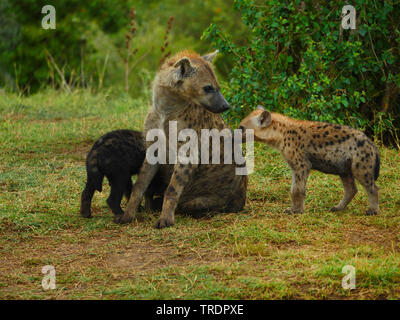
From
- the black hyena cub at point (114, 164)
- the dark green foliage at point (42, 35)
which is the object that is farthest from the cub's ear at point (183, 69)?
the dark green foliage at point (42, 35)

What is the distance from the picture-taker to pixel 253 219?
→ 4551 millimetres

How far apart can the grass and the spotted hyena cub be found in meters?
0.20

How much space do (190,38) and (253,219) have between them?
1245 centimetres

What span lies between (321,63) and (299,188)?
201 centimetres

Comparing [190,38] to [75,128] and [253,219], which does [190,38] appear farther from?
[253,219]

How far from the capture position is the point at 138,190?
182 inches

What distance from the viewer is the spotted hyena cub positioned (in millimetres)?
4461

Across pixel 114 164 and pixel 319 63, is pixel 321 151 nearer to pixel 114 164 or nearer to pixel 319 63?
pixel 114 164

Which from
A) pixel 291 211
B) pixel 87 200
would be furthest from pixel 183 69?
pixel 291 211

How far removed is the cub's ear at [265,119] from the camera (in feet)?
15.8

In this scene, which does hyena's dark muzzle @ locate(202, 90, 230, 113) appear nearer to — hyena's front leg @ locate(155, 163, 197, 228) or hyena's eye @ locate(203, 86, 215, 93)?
hyena's eye @ locate(203, 86, 215, 93)

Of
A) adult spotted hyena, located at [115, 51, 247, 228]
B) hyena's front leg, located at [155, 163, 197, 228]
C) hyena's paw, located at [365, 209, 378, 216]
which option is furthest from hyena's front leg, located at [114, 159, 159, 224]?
hyena's paw, located at [365, 209, 378, 216]

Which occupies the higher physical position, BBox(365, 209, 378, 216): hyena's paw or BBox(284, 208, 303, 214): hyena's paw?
BBox(365, 209, 378, 216): hyena's paw
